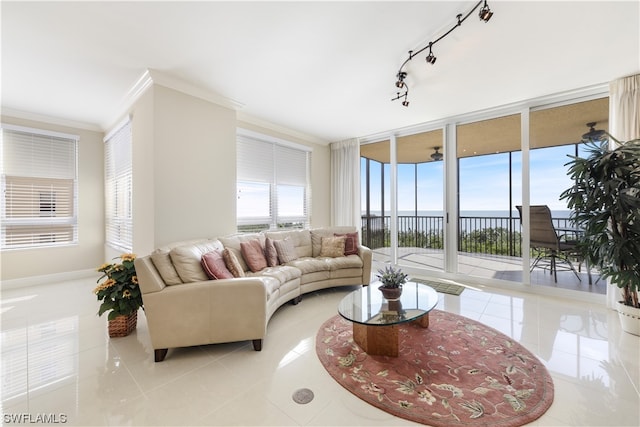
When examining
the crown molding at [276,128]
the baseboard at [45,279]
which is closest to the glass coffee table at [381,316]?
the crown molding at [276,128]

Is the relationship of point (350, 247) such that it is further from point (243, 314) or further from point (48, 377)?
point (48, 377)

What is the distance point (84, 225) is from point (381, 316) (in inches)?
215

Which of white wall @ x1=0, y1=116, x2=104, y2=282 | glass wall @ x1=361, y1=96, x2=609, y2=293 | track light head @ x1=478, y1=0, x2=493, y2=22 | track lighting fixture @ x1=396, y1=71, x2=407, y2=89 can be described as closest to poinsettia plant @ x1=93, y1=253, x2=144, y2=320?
white wall @ x1=0, y1=116, x2=104, y2=282

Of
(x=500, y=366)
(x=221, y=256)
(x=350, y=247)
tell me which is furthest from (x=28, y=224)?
(x=500, y=366)

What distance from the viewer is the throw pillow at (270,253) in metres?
3.39

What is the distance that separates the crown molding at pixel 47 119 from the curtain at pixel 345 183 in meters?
4.63

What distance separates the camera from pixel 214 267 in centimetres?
234

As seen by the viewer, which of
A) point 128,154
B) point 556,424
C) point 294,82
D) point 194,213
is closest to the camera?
point 556,424

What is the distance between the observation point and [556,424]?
4.70ft

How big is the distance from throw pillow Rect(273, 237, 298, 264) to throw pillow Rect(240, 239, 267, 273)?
0.29 meters

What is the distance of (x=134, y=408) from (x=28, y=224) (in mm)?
4475

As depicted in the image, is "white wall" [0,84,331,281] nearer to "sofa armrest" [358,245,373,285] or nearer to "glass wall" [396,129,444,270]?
"sofa armrest" [358,245,373,285]

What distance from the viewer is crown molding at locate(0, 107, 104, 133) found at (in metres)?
3.83

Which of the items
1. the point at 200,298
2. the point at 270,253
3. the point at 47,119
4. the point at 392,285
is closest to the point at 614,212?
the point at 392,285
